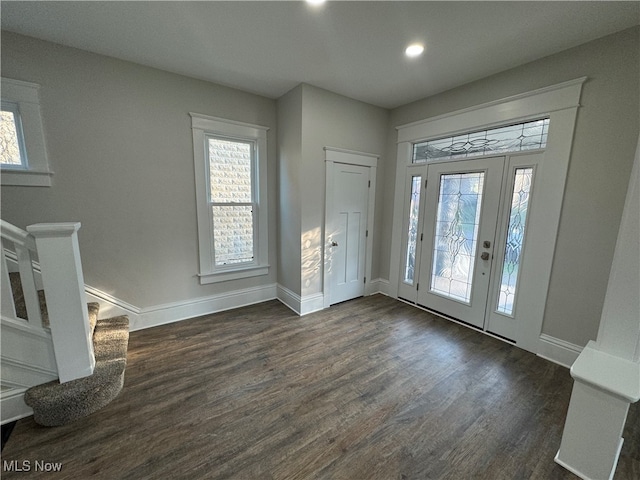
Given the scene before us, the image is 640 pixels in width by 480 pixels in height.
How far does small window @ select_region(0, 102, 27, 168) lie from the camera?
86.4 inches

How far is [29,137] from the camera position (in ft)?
7.27

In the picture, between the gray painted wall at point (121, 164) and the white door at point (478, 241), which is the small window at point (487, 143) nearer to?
the white door at point (478, 241)

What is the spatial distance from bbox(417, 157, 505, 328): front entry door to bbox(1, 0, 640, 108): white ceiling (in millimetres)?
1042

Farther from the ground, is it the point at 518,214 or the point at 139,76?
the point at 139,76

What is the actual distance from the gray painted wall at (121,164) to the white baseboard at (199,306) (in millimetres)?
87

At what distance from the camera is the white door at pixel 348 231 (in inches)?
136

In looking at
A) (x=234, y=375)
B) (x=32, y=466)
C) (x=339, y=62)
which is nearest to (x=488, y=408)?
(x=234, y=375)

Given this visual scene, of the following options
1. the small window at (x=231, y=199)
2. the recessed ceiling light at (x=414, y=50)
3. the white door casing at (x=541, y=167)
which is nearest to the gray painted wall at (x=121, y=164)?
the small window at (x=231, y=199)

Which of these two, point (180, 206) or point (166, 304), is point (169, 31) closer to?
point (180, 206)

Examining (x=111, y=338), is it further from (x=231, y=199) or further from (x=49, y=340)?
(x=231, y=199)

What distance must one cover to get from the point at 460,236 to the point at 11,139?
4609 mm

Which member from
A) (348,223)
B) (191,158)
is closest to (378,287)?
(348,223)

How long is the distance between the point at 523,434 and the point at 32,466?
2938mm

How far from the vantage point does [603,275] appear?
2.11 meters
